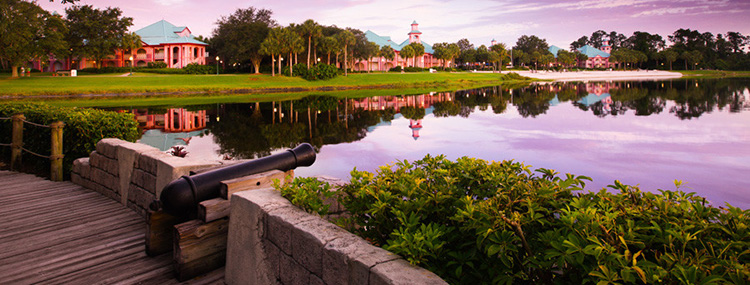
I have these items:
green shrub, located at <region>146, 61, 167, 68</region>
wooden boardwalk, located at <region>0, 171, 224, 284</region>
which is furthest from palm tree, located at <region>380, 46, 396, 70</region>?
wooden boardwalk, located at <region>0, 171, 224, 284</region>

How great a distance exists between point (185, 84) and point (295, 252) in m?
52.3

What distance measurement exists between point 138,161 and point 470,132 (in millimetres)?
15315

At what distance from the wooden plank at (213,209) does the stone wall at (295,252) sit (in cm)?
29

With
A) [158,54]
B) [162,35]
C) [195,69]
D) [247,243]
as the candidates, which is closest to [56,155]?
[247,243]

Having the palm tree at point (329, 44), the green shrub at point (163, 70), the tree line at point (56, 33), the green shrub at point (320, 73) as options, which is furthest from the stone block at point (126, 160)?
the palm tree at point (329, 44)

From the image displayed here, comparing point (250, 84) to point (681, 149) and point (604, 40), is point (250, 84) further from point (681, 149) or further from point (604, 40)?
point (604, 40)

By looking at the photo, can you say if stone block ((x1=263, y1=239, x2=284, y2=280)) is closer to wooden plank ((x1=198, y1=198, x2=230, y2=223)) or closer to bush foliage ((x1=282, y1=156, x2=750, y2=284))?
bush foliage ((x1=282, y1=156, x2=750, y2=284))

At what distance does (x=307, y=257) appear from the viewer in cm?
315

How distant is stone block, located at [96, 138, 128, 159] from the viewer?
22.9 ft

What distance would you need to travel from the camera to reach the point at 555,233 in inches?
95.6

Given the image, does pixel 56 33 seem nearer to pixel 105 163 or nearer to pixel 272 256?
pixel 105 163

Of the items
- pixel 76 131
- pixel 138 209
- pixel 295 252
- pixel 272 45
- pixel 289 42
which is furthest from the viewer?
pixel 289 42

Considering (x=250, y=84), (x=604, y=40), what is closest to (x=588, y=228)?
(x=250, y=84)

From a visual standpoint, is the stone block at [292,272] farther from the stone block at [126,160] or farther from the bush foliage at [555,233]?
the stone block at [126,160]
